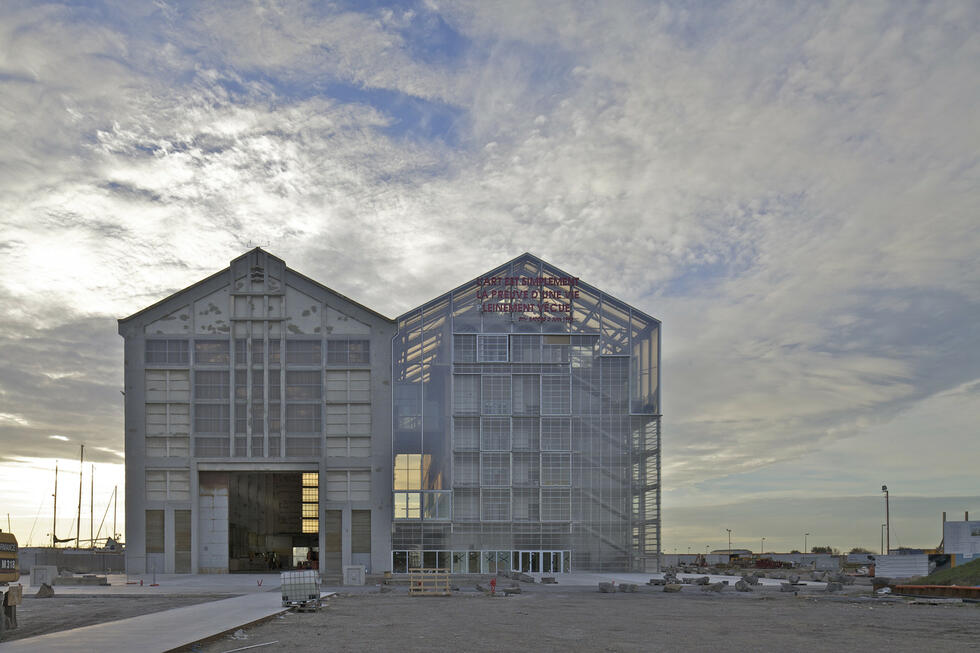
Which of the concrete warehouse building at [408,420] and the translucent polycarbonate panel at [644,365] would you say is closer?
the concrete warehouse building at [408,420]

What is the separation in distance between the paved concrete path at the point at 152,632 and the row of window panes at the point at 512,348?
44.7 m

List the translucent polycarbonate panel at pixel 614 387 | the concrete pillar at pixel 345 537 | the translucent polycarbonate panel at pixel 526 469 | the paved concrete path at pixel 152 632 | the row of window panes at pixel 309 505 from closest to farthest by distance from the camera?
the paved concrete path at pixel 152 632, the concrete pillar at pixel 345 537, the translucent polycarbonate panel at pixel 526 469, the translucent polycarbonate panel at pixel 614 387, the row of window panes at pixel 309 505

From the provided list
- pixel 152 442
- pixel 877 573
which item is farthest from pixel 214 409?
pixel 877 573

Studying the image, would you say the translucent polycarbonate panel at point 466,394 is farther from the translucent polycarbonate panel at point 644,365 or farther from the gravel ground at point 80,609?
the gravel ground at point 80,609

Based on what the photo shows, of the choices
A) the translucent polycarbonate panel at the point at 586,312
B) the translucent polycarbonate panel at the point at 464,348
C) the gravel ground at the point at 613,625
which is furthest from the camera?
the translucent polycarbonate panel at the point at 586,312

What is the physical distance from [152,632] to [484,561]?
5451 cm

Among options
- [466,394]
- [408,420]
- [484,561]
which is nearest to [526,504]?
[484,561]

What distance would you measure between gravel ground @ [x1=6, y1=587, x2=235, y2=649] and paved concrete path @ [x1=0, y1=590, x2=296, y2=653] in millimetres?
2342

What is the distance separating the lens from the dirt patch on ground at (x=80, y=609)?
34.8 meters

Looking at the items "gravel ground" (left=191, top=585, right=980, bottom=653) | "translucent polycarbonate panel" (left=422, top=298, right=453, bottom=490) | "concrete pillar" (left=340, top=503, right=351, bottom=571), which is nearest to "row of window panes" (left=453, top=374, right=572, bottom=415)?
"translucent polycarbonate panel" (left=422, top=298, right=453, bottom=490)

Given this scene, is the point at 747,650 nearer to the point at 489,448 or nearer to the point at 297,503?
the point at 489,448

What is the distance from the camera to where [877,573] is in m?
80.6

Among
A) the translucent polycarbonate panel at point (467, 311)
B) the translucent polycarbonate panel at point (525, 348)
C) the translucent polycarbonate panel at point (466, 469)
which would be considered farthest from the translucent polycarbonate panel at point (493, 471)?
A: the translucent polycarbonate panel at point (467, 311)

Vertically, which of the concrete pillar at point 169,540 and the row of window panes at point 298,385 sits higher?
the row of window panes at point 298,385
